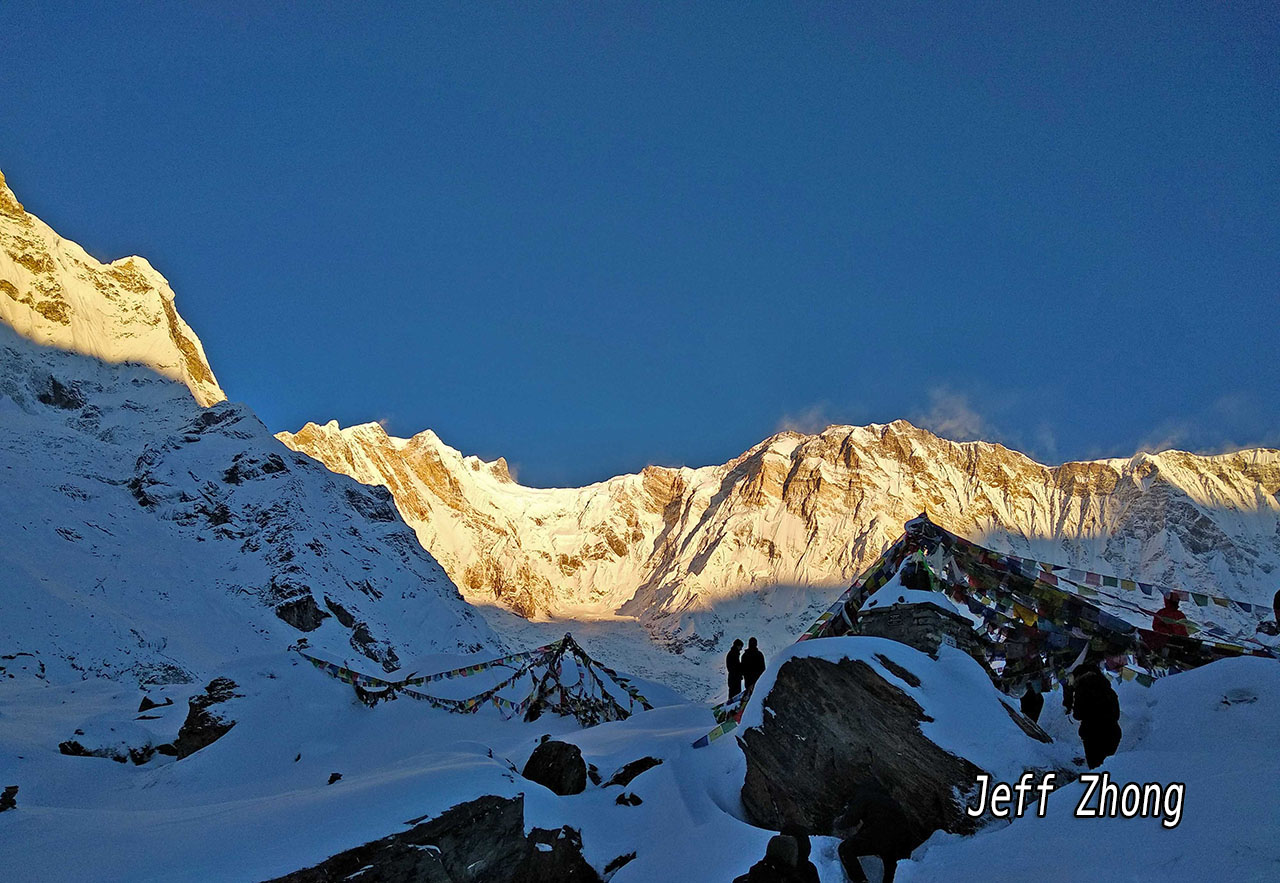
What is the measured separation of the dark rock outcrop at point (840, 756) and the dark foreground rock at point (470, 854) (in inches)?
102

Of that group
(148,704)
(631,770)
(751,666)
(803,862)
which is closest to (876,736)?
(803,862)

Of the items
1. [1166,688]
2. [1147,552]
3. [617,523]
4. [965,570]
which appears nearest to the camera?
[1166,688]

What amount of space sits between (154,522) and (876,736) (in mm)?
47931

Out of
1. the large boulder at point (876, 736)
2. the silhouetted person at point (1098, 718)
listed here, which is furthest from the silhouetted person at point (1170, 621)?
the silhouetted person at point (1098, 718)

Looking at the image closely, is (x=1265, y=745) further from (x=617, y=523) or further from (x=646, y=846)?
(x=617, y=523)

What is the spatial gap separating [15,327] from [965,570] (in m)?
80.8

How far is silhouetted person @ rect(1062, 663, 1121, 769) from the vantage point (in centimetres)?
785

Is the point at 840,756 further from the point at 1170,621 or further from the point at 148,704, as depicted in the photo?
the point at 148,704

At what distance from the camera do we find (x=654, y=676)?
348 feet

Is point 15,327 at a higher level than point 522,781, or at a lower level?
higher

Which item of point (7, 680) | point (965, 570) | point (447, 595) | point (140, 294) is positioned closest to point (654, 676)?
point (447, 595)

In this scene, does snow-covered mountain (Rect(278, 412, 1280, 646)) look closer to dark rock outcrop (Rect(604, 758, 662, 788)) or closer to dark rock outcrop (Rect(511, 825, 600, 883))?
dark rock outcrop (Rect(604, 758, 662, 788))

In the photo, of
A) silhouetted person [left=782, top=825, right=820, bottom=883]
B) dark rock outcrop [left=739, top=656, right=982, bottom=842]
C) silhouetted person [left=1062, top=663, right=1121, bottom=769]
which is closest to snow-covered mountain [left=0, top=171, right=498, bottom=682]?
dark rock outcrop [left=739, top=656, right=982, bottom=842]

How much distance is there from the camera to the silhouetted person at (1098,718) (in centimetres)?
785
